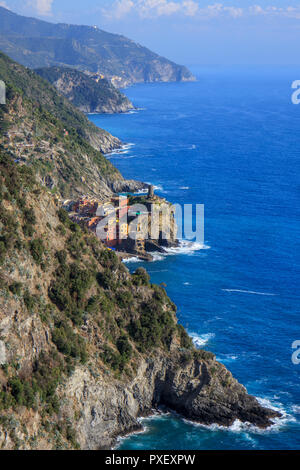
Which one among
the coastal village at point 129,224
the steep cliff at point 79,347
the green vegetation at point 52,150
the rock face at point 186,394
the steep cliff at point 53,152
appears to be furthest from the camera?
the green vegetation at point 52,150

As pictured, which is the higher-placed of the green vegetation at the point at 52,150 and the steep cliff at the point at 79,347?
the green vegetation at the point at 52,150

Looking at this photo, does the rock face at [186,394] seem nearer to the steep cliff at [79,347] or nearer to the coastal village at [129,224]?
the steep cliff at [79,347]

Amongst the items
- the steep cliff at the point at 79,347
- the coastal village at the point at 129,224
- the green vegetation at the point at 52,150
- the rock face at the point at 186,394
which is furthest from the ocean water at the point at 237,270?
the green vegetation at the point at 52,150

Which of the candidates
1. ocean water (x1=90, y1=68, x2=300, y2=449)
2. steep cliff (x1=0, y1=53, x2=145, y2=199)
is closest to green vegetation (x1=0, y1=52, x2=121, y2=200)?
steep cliff (x1=0, y1=53, x2=145, y2=199)

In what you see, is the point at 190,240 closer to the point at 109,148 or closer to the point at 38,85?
the point at 109,148

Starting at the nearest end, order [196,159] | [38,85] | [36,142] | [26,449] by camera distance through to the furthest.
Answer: [26,449]
[36,142]
[196,159]
[38,85]

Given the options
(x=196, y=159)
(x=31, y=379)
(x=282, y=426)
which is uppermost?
(x=196, y=159)
